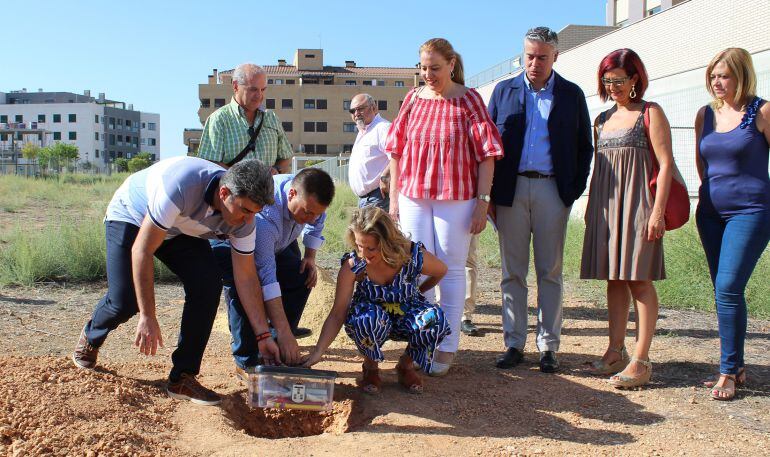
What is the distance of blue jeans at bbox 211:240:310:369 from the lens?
4.14 metres

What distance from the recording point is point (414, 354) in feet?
13.1

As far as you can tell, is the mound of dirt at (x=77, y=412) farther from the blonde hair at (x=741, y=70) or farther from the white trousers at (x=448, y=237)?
the blonde hair at (x=741, y=70)

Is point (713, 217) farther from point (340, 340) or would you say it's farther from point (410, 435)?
point (340, 340)

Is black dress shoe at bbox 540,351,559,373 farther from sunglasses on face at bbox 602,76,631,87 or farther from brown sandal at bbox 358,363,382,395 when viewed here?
sunglasses on face at bbox 602,76,631,87

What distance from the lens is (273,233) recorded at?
4.00m

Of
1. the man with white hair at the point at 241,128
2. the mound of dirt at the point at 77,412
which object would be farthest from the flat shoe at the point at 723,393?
the man with white hair at the point at 241,128

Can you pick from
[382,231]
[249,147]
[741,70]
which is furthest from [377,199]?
[741,70]

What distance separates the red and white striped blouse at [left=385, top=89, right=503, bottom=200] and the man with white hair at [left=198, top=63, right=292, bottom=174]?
3.76ft

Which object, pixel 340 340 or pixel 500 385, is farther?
pixel 340 340

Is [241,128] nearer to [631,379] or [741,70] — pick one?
[631,379]

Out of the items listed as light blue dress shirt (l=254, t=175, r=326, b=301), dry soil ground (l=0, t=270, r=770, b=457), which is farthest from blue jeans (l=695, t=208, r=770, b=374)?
light blue dress shirt (l=254, t=175, r=326, b=301)

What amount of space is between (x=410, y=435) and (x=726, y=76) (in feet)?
8.39

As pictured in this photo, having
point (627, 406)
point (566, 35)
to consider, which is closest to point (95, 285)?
point (627, 406)

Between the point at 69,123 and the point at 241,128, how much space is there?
9614cm
